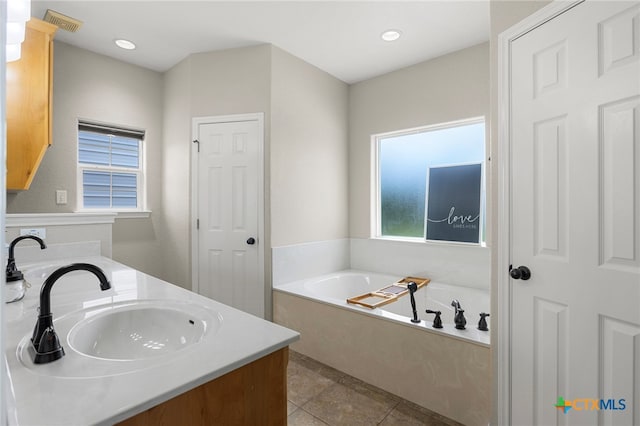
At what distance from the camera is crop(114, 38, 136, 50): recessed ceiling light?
109 inches

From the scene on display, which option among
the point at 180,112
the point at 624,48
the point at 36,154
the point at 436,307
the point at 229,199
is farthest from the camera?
the point at 180,112

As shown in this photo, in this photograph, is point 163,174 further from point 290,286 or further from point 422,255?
point 422,255

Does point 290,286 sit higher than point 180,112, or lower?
lower

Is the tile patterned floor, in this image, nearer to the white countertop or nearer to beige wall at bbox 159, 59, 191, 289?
the white countertop

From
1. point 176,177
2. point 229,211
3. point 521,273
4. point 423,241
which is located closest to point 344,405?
point 521,273

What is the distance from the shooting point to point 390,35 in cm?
265

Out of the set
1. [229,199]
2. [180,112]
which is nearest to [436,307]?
[229,199]

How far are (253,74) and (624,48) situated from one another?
255 cm

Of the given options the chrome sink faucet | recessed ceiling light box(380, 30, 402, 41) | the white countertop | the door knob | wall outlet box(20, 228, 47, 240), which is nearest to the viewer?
the white countertop

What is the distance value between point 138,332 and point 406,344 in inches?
61.4

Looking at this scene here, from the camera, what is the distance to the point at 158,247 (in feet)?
11.1

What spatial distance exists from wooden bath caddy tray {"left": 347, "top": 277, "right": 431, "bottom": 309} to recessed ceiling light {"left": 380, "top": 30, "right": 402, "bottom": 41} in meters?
2.24

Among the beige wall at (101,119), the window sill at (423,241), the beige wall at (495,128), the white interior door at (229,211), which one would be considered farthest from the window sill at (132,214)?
the beige wall at (495,128)

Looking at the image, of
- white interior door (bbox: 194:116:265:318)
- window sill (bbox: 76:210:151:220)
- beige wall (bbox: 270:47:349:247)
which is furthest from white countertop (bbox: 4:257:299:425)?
window sill (bbox: 76:210:151:220)
